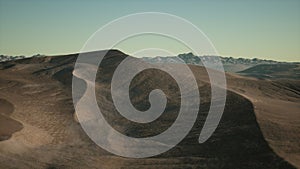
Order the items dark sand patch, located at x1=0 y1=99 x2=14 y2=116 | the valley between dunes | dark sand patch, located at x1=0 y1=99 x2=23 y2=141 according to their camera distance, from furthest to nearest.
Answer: dark sand patch, located at x1=0 y1=99 x2=14 y2=116 < dark sand patch, located at x1=0 y1=99 x2=23 y2=141 < the valley between dunes

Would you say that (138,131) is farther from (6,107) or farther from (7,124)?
(6,107)

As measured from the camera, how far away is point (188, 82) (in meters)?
54.4

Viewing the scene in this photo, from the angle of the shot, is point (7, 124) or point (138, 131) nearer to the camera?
point (7, 124)

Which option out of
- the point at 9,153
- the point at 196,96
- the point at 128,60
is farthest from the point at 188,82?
the point at 9,153

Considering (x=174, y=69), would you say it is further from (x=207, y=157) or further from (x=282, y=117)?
(x=207, y=157)

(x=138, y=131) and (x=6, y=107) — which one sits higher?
(x=138, y=131)

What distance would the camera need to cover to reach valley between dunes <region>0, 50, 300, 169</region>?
94.7 feet

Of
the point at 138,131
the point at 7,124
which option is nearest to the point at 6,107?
the point at 7,124

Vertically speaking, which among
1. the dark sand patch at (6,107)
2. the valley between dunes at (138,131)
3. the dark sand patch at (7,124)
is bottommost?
the dark sand patch at (6,107)

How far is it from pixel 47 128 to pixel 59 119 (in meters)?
2.68

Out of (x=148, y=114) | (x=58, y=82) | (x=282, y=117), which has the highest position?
(x=282, y=117)

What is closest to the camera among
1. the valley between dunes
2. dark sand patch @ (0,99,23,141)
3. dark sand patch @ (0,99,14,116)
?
the valley between dunes

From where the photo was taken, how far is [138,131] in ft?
128

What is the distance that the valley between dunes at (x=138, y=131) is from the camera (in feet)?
94.7
